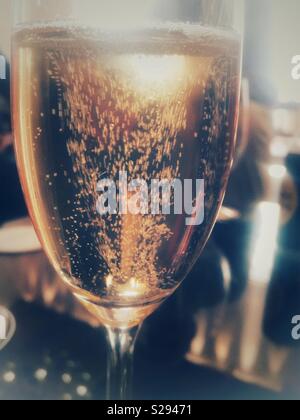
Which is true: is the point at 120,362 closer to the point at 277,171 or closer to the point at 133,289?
the point at 133,289

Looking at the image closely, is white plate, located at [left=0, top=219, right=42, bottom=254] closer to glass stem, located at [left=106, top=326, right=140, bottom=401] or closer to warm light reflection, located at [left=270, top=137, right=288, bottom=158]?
glass stem, located at [left=106, top=326, right=140, bottom=401]

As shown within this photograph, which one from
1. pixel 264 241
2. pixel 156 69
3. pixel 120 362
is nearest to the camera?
pixel 156 69

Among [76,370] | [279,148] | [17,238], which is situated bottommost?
[76,370]

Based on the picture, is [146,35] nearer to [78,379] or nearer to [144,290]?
[144,290]

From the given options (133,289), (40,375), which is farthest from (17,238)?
(133,289)
